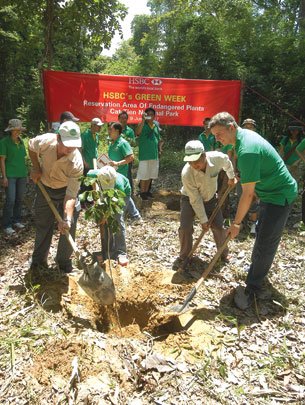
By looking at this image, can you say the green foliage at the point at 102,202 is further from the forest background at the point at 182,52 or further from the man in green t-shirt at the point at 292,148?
the forest background at the point at 182,52

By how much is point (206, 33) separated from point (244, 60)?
5.39 ft

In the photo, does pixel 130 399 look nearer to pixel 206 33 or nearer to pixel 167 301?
pixel 167 301

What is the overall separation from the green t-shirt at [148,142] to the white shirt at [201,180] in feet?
10.7

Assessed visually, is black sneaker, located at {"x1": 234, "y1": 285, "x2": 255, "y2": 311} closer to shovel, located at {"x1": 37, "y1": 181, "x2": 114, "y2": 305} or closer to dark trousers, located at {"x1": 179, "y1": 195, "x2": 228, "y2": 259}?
dark trousers, located at {"x1": 179, "y1": 195, "x2": 228, "y2": 259}

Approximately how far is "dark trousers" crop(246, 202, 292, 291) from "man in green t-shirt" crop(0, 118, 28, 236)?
396cm

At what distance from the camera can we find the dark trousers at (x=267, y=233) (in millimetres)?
3645

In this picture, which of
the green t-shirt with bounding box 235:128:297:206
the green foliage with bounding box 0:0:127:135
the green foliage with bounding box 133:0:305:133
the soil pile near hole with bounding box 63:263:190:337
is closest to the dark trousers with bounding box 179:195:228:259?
the soil pile near hole with bounding box 63:263:190:337

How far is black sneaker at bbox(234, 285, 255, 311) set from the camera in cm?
388

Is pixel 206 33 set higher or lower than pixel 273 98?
higher

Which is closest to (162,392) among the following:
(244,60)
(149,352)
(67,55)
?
(149,352)

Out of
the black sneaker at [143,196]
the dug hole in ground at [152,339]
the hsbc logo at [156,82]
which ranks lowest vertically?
the dug hole in ground at [152,339]

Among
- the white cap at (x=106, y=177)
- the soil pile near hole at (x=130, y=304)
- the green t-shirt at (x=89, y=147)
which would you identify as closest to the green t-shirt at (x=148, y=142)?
the green t-shirt at (x=89, y=147)

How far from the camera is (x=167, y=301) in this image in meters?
4.04

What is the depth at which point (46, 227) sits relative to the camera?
13.9 ft
